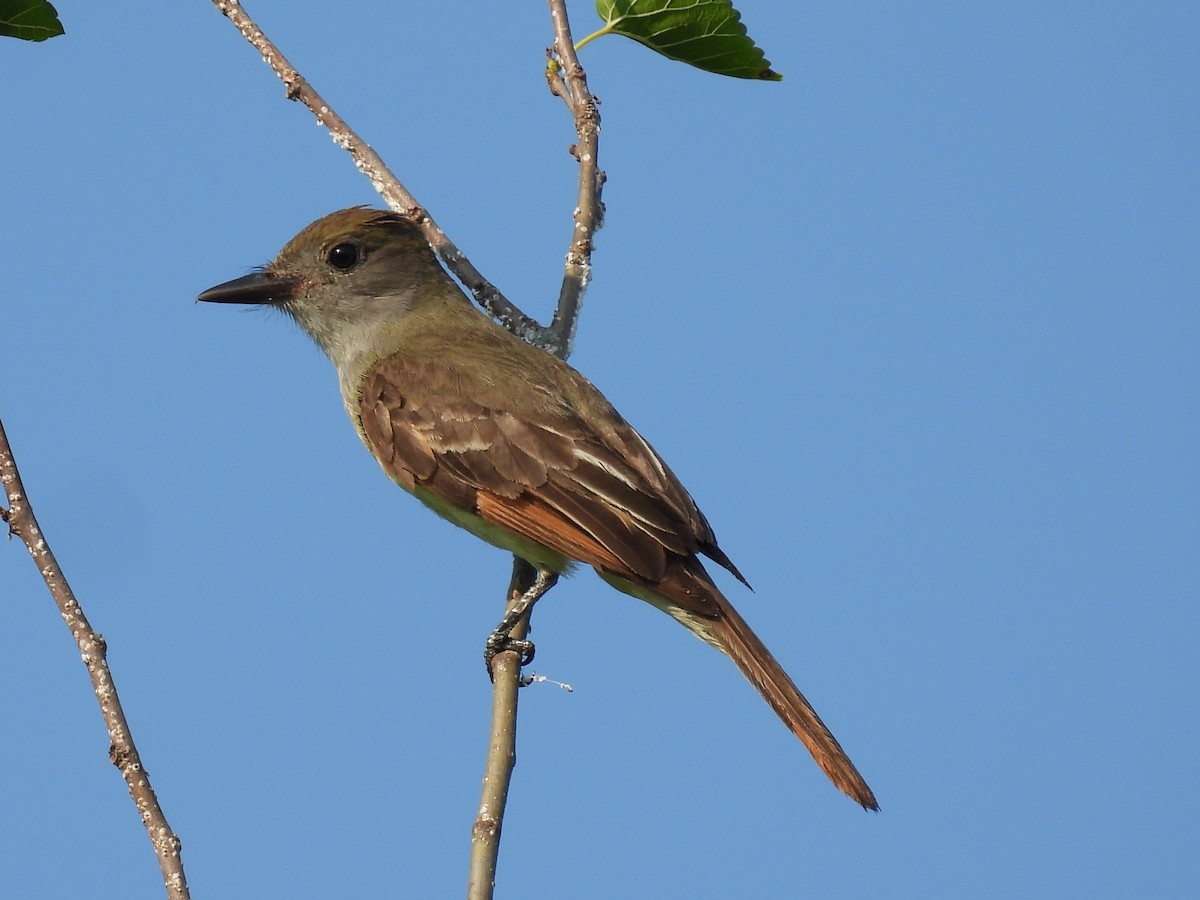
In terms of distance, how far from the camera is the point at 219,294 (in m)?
7.45

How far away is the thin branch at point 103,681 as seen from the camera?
3635 millimetres

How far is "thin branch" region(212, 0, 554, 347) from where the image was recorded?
6.28m

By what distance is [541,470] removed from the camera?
677 cm

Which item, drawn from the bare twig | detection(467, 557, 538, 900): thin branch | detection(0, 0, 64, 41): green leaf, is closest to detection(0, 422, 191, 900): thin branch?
detection(467, 557, 538, 900): thin branch

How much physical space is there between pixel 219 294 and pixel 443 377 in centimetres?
130

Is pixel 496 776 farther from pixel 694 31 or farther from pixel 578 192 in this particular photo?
pixel 694 31

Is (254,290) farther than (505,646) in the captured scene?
Yes

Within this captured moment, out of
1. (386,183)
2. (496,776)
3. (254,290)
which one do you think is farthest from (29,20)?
(496,776)

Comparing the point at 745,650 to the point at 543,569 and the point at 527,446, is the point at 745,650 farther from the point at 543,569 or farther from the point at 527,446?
the point at 527,446

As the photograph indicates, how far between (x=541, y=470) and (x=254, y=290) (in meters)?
1.95

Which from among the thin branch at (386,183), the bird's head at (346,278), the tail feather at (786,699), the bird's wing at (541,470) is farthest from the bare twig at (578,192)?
the tail feather at (786,699)

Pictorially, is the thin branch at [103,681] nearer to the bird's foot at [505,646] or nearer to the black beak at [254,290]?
the bird's foot at [505,646]

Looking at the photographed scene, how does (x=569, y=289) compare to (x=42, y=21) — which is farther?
(x=569, y=289)

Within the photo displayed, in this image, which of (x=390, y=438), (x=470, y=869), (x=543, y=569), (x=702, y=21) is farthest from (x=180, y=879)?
(x=702, y=21)
